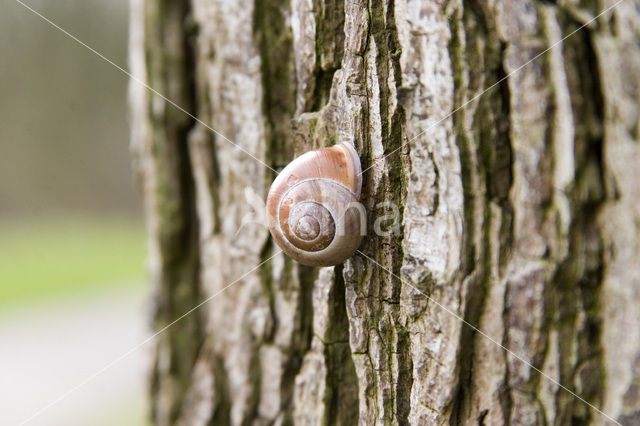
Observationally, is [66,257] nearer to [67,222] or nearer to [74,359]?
[67,222]

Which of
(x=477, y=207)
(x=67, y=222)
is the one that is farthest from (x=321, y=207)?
(x=67, y=222)

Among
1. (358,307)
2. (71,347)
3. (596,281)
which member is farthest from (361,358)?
(71,347)

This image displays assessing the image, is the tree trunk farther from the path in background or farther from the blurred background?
the blurred background

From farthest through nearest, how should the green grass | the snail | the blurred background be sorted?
1. the green grass
2. the blurred background
3. the snail

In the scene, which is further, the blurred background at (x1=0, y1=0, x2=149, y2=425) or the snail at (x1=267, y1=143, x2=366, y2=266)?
the blurred background at (x1=0, y1=0, x2=149, y2=425)

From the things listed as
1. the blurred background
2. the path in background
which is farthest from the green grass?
the path in background

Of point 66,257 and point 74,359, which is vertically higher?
point 66,257

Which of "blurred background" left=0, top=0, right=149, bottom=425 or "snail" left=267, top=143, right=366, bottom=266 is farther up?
"blurred background" left=0, top=0, right=149, bottom=425
